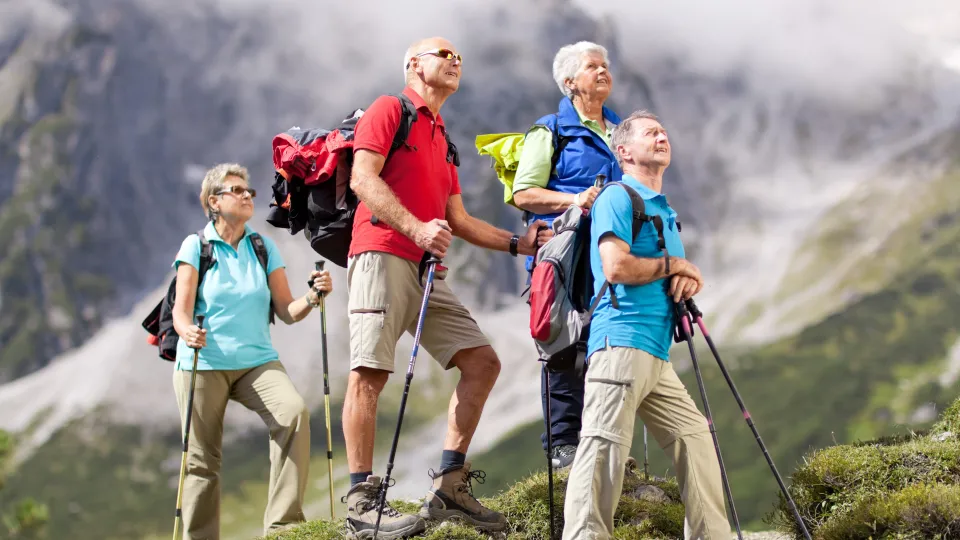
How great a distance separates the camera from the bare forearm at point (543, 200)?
255 inches

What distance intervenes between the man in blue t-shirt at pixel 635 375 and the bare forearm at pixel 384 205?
1.07 meters

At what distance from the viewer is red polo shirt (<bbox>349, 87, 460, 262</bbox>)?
5.64 m

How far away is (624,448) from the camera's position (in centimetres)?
474

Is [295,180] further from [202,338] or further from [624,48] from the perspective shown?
[624,48]

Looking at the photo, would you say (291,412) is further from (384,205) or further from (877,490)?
(877,490)

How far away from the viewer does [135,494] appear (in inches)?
3482

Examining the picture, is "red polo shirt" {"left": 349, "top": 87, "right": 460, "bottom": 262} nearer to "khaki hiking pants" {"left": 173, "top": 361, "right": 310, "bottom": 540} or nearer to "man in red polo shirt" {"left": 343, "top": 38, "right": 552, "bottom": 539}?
"man in red polo shirt" {"left": 343, "top": 38, "right": 552, "bottom": 539}

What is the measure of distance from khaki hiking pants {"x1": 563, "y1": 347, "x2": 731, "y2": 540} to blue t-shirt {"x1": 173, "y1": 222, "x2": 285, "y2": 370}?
2927 millimetres

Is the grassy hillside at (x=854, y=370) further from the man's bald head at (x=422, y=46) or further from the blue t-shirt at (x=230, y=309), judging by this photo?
the man's bald head at (x=422, y=46)

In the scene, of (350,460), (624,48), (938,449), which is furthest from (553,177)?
(624,48)

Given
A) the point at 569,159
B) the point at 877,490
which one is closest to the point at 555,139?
the point at 569,159

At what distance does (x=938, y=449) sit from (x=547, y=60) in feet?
345

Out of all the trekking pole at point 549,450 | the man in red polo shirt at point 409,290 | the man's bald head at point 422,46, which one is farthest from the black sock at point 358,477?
the man's bald head at point 422,46

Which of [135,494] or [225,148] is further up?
[225,148]
